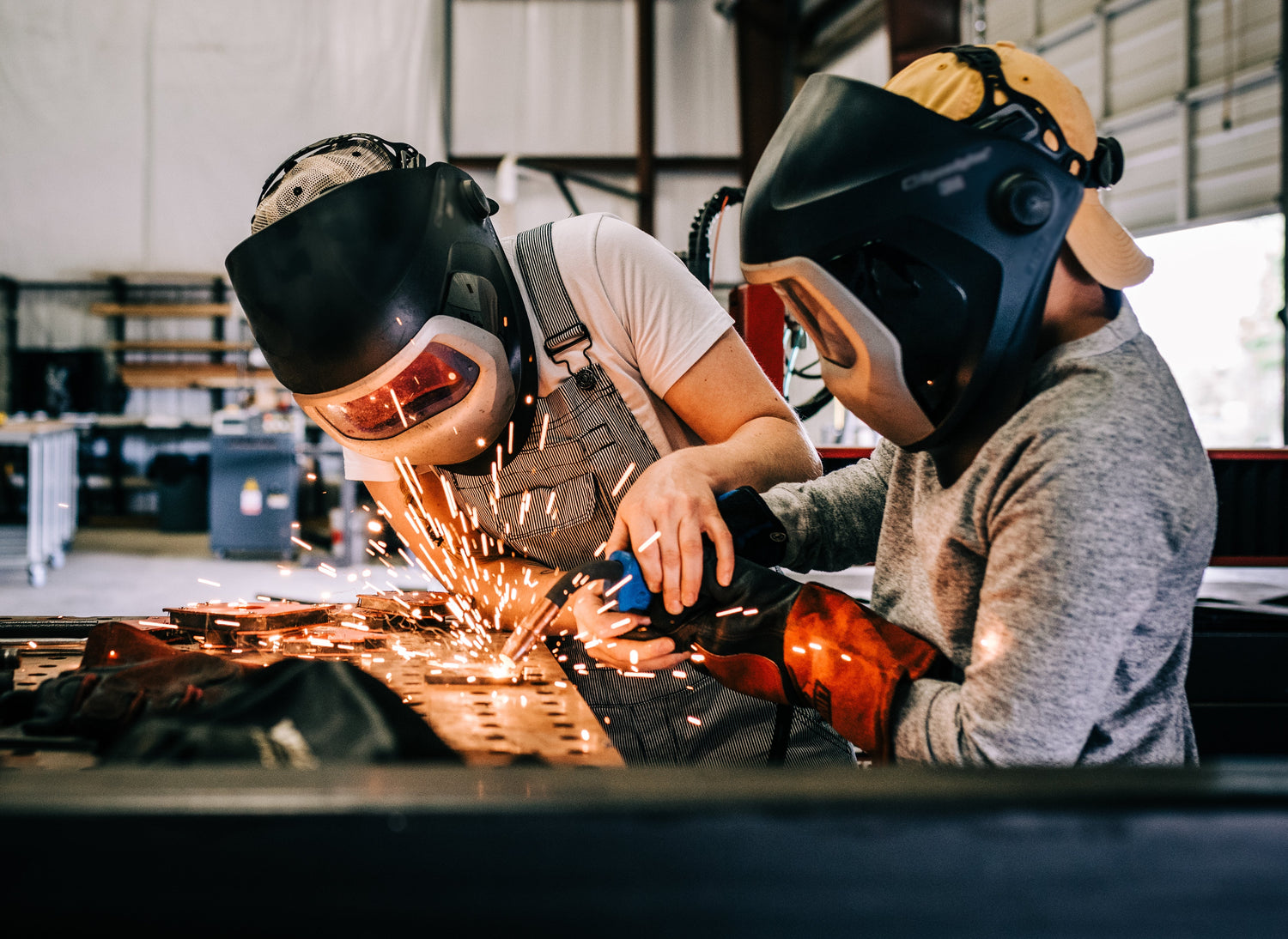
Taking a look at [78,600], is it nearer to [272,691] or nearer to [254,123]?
[272,691]

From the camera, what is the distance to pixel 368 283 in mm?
949

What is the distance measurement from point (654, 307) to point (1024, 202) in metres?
0.69

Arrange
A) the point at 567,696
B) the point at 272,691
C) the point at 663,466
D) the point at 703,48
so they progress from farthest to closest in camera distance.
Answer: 1. the point at 703,48
2. the point at 663,466
3. the point at 567,696
4. the point at 272,691

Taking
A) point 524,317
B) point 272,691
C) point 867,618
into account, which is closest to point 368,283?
point 524,317

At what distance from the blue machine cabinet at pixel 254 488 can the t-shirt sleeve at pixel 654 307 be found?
5637mm

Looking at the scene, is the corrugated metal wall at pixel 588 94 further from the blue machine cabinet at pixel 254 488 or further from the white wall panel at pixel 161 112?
the blue machine cabinet at pixel 254 488

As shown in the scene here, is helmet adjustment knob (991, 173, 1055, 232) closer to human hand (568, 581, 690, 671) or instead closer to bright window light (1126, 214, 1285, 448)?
human hand (568, 581, 690, 671)

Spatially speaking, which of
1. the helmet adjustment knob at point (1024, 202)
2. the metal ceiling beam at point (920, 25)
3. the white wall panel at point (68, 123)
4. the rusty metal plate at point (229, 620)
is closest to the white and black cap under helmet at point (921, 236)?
the helmet adjustment knob at point (1024, 202)

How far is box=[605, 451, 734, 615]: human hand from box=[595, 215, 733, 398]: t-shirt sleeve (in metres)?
0.32

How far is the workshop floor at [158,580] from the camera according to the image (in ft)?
15.1

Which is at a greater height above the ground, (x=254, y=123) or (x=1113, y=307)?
(x=254, y=123)

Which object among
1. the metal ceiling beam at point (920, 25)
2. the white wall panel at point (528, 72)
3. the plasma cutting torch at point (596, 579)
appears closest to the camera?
the plasma cutting torch at point (596, 579)

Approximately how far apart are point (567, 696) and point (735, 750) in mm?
335

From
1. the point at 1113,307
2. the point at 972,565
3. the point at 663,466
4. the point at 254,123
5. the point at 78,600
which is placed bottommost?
the point at 78,600
